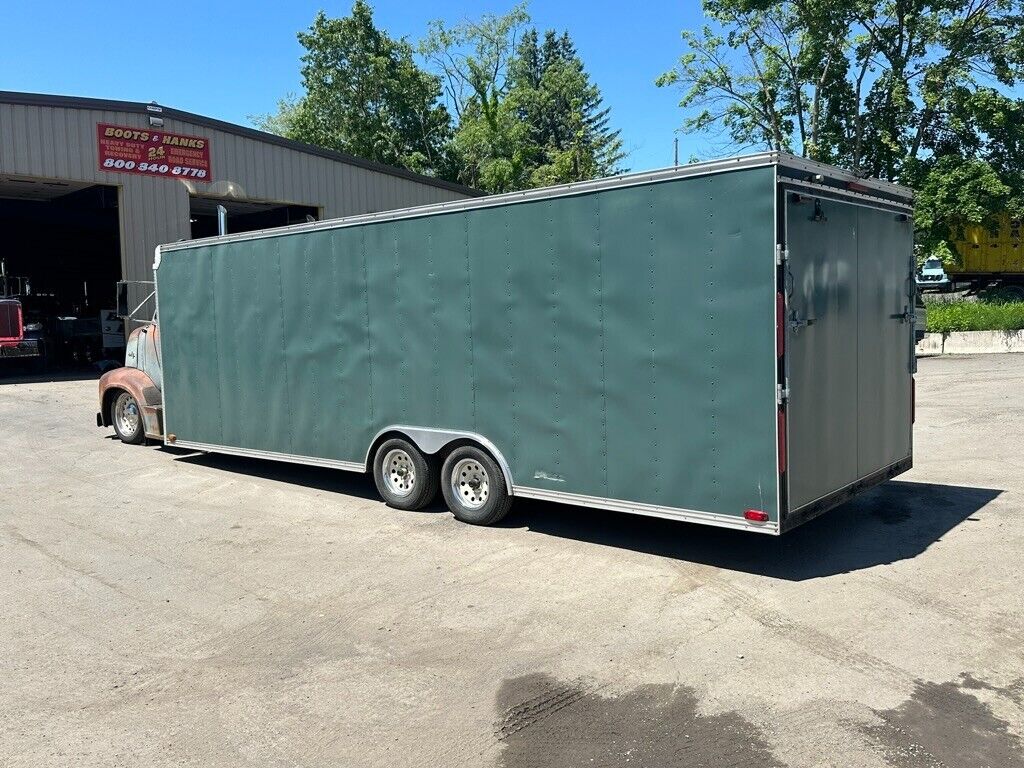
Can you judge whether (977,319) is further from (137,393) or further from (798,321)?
(137,393)

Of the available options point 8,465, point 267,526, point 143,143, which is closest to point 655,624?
point 267,526

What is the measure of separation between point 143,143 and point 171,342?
12.7 meters

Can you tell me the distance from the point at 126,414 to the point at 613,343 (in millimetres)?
8964

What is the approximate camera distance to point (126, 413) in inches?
508

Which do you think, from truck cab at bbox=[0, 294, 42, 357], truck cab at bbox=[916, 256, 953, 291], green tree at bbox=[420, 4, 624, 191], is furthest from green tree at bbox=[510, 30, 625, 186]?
truck cab at bbox=[0, 294, 42, 357]

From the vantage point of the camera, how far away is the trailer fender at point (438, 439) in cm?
760

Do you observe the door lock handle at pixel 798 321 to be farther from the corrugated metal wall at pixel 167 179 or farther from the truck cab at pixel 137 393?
the corrugated metal wall at pixel 167 179

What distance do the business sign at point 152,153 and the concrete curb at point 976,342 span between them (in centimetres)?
2028

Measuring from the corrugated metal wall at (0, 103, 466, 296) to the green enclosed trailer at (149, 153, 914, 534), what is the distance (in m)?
13.1

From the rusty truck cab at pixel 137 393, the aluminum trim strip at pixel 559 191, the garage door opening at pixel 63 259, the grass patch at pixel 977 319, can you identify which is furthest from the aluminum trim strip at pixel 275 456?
the grass patch at pixel 977 319

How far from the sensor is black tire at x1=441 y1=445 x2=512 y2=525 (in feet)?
25.3

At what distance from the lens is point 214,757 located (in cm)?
396

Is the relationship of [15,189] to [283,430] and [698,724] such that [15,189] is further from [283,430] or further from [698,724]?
[698,724]

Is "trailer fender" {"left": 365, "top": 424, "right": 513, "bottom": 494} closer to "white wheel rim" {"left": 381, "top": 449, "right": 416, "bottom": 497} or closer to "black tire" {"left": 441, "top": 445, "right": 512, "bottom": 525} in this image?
"black tire" {"left": 441, "top": 445, "right": 512, "bottom": 525}
